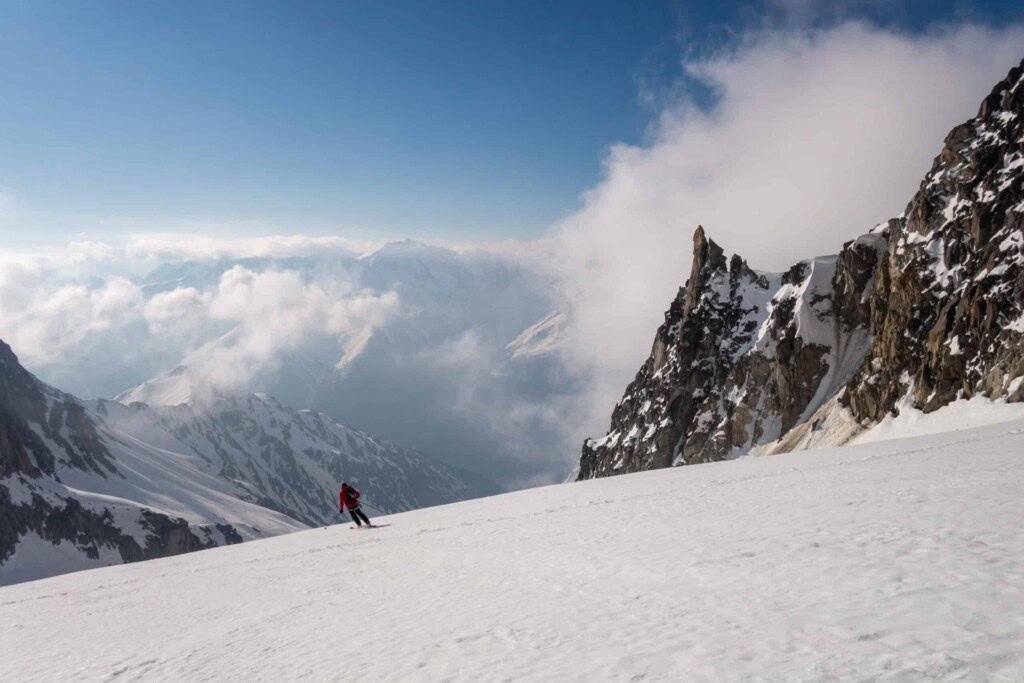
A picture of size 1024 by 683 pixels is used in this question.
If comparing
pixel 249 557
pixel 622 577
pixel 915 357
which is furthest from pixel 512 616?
pixel 915 357

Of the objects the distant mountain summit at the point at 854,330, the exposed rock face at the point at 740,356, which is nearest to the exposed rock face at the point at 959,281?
the distant mountain summit at the point at 854,330

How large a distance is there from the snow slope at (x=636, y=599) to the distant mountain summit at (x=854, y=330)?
195 feet

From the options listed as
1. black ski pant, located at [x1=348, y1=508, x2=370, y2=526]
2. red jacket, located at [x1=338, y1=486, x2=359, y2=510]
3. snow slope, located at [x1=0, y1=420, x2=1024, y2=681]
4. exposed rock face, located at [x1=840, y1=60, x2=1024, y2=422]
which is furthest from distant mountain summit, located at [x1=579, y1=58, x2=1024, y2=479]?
red jacket, located at [x1=338, y1=486, x2=359, y2=510]

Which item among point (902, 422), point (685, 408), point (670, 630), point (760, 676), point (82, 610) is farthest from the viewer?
point (685, 408)

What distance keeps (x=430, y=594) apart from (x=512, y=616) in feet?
12.1

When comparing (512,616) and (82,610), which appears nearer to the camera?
(512,616)

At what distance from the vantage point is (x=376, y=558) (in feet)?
67.1

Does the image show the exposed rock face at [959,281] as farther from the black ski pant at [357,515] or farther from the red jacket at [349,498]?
the red jacket at [349,498]

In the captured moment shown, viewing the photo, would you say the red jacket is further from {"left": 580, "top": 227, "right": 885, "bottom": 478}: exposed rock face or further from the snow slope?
{"left": 580, "top": 227, "right": 885, "bottom": 478}: exposed rock face

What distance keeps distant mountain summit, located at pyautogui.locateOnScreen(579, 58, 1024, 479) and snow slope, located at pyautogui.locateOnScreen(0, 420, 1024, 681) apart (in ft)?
195

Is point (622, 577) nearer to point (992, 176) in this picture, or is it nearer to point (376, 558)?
point (376, 558)

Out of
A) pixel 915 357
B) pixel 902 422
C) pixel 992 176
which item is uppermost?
pixel 992 176

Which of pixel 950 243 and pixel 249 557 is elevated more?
pixel 950 243

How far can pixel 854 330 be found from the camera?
4377 inches
